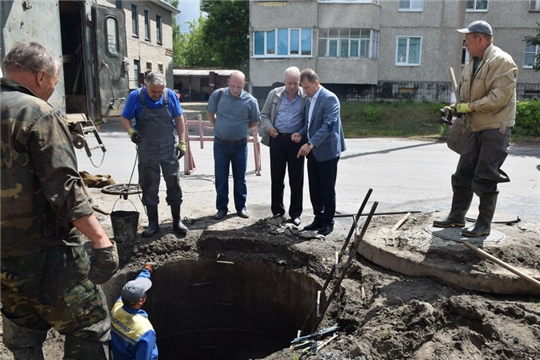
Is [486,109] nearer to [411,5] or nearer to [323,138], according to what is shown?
[323,138]

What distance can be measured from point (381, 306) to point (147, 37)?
29.3 meters

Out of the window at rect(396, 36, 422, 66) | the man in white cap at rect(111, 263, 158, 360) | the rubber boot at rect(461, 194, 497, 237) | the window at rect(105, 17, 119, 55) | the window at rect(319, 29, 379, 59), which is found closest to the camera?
the man in white cap at rect(111, 263, 158, 360)

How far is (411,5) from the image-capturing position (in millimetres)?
25750

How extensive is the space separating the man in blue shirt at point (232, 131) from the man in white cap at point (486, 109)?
2.80m

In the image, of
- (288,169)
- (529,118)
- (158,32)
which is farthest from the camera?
(158,32)

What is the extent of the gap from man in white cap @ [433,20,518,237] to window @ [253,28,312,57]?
70.5 ft

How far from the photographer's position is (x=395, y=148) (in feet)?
50.9

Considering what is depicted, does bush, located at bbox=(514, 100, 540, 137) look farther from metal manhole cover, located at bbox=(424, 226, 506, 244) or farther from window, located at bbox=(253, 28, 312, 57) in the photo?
metal manhole cover, located at bbox=(424, 226, 506, 244)

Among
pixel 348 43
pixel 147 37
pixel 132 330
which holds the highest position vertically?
pixel 147 37

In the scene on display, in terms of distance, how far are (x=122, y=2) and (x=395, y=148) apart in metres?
17.5

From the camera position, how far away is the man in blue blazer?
5.72 m

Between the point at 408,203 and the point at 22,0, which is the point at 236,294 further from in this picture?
the point at 22,0

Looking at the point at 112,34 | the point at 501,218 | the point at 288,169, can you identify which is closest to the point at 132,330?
the point at 288,169

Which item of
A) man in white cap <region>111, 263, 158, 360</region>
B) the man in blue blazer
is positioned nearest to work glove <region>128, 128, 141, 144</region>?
the man in blue blazer
